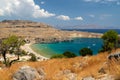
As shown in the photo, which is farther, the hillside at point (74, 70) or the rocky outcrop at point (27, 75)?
the hillside at point (74, 70)

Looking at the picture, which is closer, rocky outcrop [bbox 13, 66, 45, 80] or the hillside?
rocky outcrop [bbox 13, 66, 45, 80]

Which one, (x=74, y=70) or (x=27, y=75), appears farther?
(x=74, y=70)

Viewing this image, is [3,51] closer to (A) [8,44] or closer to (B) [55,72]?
(A) [8,44]

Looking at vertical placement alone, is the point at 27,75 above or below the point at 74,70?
above

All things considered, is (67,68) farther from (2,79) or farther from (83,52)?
(83,52)

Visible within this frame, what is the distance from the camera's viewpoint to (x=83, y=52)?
79.2 meters

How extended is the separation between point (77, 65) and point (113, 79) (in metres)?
6.14

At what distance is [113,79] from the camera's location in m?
8.84

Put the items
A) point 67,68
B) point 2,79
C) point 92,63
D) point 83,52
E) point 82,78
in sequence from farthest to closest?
point 83,52, point 92,63, point 67,68, point 2,79, point 82,78

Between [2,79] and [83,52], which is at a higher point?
[2,79]

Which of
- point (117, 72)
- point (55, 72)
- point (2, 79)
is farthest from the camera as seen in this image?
point (55, 72)

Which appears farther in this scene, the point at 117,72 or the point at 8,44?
the point at 8,44

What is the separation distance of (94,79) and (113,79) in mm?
1713

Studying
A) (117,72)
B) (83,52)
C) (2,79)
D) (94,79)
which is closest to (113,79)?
(117,72)
